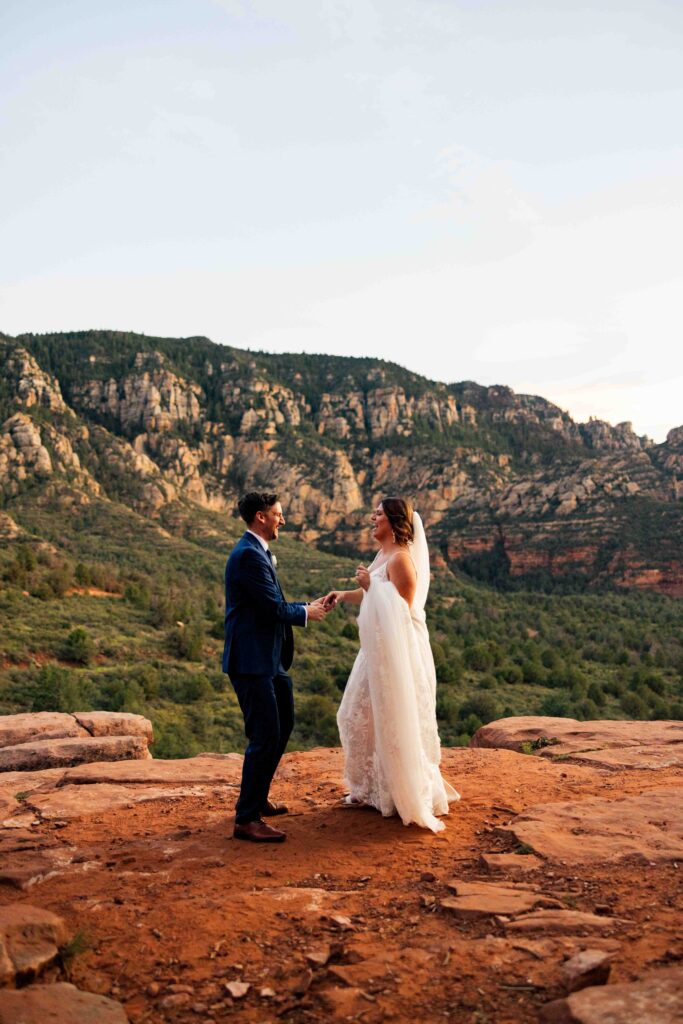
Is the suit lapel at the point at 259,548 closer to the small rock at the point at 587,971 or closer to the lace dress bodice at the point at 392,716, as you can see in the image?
the lace dress bodice at the point at 392,716

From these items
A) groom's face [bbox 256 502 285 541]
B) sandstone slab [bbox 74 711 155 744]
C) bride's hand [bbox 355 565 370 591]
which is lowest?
sandstone slab [bbox 74 711 155 744]

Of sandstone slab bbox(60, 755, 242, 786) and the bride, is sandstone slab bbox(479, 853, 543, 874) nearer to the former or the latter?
the bride

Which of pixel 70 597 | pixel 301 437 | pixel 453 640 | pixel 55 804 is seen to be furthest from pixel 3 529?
pixel 301 437

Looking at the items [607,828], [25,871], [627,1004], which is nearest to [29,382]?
[25,871]

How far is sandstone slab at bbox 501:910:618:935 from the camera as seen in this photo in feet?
11.3

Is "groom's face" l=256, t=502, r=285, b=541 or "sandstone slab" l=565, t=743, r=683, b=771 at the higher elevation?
"groom's face" l=256, t=502, r=285, b=541

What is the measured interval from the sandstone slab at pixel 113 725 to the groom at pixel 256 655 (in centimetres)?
467

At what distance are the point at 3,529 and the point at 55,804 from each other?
37456 millimetres

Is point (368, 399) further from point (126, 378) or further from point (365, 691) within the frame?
point (365, 691)

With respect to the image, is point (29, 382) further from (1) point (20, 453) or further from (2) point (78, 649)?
(2) point (78, 649)

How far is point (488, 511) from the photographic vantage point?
71.2m

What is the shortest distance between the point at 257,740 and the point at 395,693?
1.01m

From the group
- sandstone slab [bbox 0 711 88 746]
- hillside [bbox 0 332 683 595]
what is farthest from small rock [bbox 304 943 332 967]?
hillside [bbox 0 332 683 595]

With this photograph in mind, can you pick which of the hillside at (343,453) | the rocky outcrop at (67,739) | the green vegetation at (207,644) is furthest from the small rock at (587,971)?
the hillside at (343,453)
